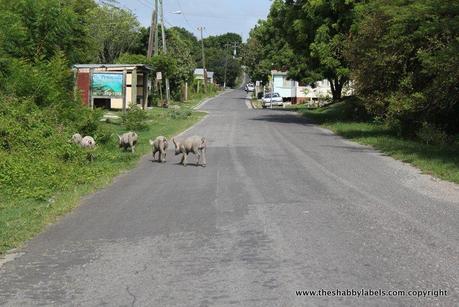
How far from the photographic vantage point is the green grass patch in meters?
8.85

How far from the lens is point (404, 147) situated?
1964 centimetres

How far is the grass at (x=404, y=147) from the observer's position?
1455cm

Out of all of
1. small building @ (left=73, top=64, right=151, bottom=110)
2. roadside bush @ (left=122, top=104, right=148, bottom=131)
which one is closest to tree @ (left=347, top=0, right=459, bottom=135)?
roadside bush @ (left=122, top=104, right=148, bottom=131)

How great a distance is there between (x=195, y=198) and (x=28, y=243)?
3.39 m

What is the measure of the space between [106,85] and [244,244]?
95.3 ft

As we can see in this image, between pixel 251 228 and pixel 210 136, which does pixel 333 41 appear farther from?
pixel 251 228

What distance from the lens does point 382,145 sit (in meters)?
20.9

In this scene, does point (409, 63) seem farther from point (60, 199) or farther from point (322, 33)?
point (60, 199)

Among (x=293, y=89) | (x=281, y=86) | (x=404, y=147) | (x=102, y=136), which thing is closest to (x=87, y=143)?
(x=102, y=136)

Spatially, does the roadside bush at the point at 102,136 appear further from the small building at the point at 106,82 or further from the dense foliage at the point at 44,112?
the small building at the point at 106,82

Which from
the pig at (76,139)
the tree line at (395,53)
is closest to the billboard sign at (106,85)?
the tree line at (395,53)

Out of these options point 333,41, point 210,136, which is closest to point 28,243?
point 210,136

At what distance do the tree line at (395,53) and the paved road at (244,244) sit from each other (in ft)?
25.8

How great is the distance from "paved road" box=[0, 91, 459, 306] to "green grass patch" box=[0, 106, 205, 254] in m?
0.33
